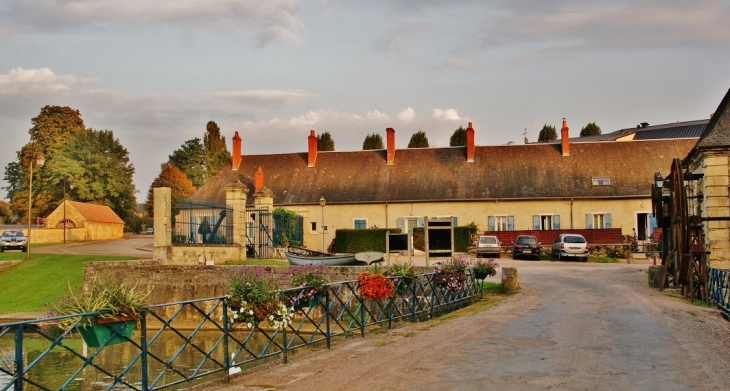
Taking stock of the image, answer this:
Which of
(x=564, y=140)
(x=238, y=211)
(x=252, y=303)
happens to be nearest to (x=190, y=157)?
(x=564, y=140)

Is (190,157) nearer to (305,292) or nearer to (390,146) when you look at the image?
(390,146)

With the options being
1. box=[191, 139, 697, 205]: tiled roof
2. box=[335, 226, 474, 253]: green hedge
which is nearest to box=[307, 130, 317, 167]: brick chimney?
box=[191, 139, 697, 205]: tiled roof

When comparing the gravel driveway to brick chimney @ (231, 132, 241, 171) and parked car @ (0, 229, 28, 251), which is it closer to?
parked car @ (0, 229, 28, 251)

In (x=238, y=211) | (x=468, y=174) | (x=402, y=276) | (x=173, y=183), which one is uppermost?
(x=173, y=183)

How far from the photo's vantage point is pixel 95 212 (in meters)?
57.2

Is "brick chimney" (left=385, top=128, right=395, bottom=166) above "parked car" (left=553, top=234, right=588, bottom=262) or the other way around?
above

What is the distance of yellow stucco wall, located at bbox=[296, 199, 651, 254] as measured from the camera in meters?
43.4

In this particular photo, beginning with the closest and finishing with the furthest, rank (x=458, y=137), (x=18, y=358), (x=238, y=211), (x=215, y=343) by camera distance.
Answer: (x=18, y=358) < (x=215, y=343) < (x=238, y=211) < (x=458, y=137)

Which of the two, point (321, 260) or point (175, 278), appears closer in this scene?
point (175, 278)

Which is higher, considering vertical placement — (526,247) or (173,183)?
(173,183)

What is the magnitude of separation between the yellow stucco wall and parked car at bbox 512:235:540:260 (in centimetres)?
709

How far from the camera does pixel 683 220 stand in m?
22.3

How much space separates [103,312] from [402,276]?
311 inches

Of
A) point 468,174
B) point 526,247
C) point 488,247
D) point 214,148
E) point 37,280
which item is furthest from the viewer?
point 214,148
